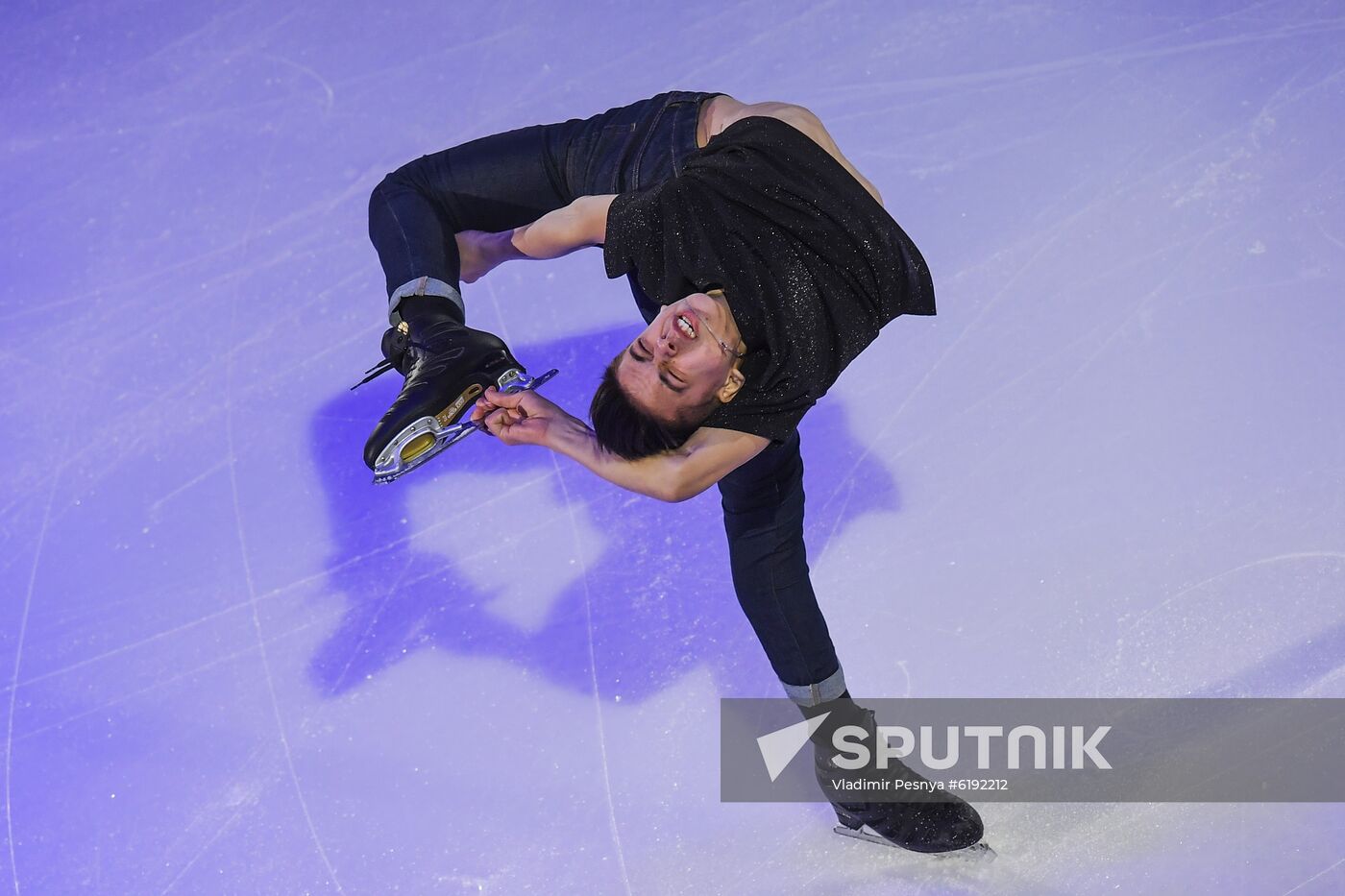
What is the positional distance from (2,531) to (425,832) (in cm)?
137

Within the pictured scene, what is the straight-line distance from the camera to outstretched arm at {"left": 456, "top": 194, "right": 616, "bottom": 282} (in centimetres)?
252

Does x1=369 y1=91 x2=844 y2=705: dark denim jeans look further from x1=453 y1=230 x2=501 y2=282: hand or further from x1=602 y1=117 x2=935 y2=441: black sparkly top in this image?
x1=602 y1=117 x2=935 y2=441: black sparkly top

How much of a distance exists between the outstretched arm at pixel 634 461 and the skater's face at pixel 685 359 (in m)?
0.08

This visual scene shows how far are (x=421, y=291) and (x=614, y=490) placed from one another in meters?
0.80

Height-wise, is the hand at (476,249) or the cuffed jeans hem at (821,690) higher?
the hand at (476,249)

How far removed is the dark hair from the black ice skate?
0.86ft

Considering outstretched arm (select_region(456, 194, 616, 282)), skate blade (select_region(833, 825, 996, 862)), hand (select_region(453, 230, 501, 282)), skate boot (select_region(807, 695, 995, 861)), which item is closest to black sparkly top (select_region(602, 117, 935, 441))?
outstretched arm (select_region(456, 194, 616, 282))

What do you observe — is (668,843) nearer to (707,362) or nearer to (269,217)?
(707,362)

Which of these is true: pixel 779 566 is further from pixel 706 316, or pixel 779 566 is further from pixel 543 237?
pixel 543 237

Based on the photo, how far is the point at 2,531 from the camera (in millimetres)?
3143

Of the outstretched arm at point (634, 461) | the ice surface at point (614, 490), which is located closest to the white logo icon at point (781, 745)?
the ice surface at point (614, 490)

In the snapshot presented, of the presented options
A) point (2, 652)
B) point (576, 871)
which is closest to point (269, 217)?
point (2, 652)

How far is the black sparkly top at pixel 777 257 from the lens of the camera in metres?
2.26

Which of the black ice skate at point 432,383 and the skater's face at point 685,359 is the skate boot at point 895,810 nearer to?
the skater's face at point 685,359
